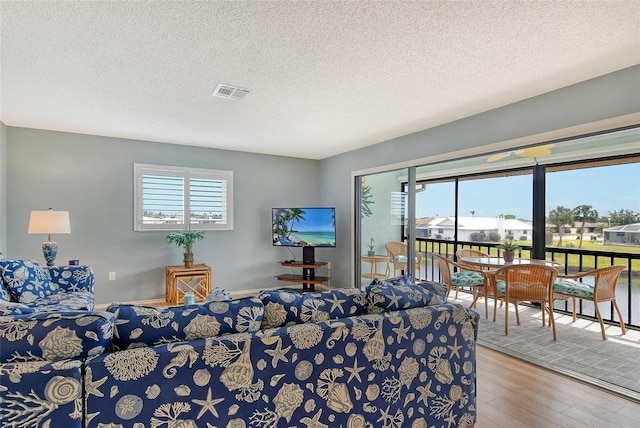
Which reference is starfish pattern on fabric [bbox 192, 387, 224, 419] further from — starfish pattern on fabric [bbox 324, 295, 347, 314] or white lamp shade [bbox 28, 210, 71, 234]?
white lamp shade [bbox 28, 210, 71, 234]

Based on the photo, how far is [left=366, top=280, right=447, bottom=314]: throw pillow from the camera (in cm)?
187

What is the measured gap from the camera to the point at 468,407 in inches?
77.4

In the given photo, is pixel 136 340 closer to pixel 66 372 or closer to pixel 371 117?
pixel 66 372

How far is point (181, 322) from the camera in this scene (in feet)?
4.74

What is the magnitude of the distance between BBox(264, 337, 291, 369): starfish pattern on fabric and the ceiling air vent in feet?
7.47

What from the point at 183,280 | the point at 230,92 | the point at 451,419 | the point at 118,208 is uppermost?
the point at 230,92

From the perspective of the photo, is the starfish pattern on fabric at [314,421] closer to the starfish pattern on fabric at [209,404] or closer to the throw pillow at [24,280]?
the starfish pattern on fabric at [209,404]

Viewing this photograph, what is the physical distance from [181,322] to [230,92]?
2.25m

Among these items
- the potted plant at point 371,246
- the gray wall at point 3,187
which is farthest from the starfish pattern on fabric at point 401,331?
the gray wall at point 3,187

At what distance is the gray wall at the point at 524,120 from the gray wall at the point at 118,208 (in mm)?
1957

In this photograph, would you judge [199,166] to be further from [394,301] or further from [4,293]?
[394,301]

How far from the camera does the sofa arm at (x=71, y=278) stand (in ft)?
11.2

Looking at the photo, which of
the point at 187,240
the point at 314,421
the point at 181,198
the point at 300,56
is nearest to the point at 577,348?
the point at 314,421

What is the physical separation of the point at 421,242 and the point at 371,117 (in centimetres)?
361
